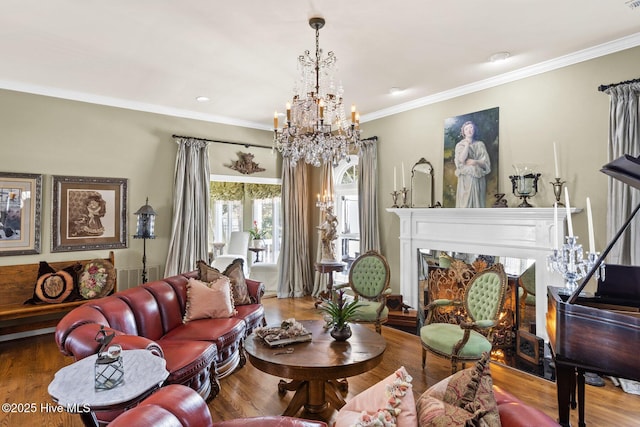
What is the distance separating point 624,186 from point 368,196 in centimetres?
320

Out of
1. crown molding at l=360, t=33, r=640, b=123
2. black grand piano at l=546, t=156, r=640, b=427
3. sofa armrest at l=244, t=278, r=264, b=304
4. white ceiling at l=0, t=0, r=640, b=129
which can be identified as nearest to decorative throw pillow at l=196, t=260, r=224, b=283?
sofa armrest at l=244, t=278, r=264, b=304

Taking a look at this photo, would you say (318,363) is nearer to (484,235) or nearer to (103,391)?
(103,391)

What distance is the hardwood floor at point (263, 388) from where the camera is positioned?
2.69 m

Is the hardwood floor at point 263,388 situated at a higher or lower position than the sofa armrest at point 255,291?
lower

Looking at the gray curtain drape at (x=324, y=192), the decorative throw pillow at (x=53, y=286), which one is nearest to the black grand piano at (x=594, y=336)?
the gray curtain drape at (x=324, y=192)

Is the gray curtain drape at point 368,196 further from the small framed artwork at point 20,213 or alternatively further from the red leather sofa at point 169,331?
the small framed artwork at point 20,213

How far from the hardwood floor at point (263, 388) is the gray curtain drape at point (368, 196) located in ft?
5.90

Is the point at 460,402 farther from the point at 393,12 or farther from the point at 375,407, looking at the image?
the point at 393,12

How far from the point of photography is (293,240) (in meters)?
6.71

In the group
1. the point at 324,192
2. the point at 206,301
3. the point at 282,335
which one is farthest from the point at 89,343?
the point at 324,192

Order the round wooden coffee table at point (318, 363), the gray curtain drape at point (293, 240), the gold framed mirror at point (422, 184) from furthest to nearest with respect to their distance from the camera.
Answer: the gray curtain drape at point (293, 240) → the gold framed mirror at point (422, 184) → the round wooden coffee table at point (318, 363)

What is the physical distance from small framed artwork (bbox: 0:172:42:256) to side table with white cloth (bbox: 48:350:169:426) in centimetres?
344

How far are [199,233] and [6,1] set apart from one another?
3596mm

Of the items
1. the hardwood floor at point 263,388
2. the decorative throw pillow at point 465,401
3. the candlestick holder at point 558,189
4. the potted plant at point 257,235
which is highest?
the candlestick holder at point 558,189
